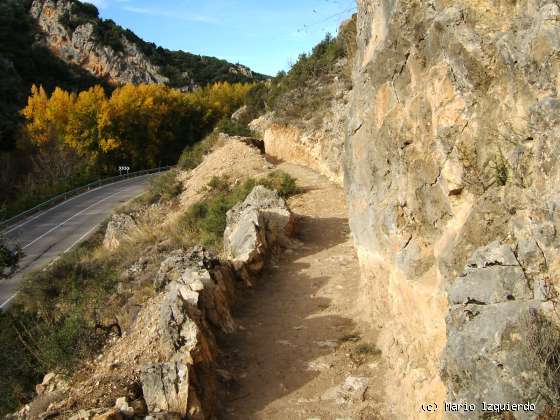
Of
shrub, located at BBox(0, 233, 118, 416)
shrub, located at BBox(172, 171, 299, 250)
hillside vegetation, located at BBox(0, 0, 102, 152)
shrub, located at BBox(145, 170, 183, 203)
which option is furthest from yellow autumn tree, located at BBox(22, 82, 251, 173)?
shrub, located at BBox(0, 233, 118, 416)

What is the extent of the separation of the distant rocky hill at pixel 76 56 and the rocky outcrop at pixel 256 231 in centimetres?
4760

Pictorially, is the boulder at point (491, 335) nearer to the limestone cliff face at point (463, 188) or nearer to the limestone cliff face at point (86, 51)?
the limestone cliff face at point (463, 188)

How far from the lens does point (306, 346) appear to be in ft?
24.5

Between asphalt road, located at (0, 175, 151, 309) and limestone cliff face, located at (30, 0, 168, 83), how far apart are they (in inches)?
1893

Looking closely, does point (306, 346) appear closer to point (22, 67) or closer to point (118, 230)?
point (118, 230)

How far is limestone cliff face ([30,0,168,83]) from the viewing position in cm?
7681

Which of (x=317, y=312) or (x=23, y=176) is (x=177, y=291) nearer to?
(x=317, y=312)

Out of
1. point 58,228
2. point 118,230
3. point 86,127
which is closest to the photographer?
point 118,230

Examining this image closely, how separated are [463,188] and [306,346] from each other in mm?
3986

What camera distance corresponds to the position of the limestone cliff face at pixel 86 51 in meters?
76.8

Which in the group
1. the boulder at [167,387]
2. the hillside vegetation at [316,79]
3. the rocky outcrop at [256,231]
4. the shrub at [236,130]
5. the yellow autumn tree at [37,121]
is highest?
the yellow autumn tree at [37,121]

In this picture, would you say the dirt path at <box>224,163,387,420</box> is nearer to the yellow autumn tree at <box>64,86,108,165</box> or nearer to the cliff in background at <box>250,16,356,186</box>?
the cliff in background at <box>250,16,356,186</box>

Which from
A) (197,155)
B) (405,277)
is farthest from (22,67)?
(405,277)

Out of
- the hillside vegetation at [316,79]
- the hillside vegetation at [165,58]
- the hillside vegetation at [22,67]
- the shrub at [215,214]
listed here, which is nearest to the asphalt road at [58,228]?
the shrub at [215,214]
